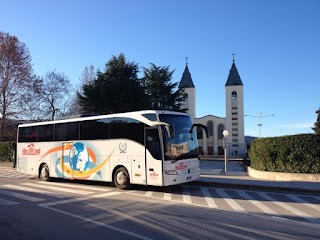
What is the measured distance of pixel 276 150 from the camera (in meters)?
19.0

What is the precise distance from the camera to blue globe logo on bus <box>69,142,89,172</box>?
18.0m

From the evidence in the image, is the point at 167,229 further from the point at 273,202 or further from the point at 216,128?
the point at 216,128

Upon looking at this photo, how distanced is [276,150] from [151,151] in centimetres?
742

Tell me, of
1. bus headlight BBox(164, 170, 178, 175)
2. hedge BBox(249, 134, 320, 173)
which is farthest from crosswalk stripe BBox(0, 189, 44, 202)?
hedge BBox(249, 134, 320, 173)

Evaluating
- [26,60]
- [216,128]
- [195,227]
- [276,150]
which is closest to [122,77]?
[26,60]

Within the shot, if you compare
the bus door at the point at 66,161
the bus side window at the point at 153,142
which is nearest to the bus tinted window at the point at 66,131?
the bus door at the point at 66,161

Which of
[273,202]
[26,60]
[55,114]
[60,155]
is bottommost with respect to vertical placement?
[273,202]

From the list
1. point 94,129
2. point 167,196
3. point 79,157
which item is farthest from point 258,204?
point 79,157

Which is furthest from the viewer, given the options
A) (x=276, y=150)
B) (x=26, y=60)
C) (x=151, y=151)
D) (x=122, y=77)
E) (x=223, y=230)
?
(x=26, y=60)

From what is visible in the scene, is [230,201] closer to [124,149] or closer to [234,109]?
[124,149]

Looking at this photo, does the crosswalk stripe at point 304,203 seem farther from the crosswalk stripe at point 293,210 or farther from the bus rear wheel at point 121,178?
the bus rear wheel at point 121,178

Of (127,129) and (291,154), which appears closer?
(127,129)

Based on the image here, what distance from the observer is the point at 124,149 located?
16125 mm

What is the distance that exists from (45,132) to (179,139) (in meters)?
8.82
